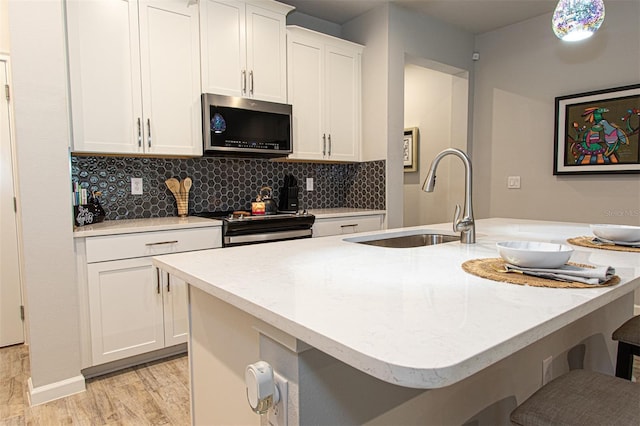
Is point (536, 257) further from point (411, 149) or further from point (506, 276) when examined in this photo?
point (411, 149)

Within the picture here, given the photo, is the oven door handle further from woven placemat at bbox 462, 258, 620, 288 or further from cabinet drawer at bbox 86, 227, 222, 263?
woven placemat at bbox 462, 258, 620, 288

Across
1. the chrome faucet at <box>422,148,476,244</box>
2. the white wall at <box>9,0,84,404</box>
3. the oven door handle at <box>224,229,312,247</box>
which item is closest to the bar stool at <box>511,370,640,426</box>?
the chrome faucet at <box>422,148,476,244</box>

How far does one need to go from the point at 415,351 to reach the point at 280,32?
10.4ft

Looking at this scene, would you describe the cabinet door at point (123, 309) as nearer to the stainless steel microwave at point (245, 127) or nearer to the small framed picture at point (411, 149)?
the stainless steel microwave at point (245, 127)

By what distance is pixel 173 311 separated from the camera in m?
2.59

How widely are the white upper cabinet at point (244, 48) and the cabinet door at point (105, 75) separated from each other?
0.50 metres

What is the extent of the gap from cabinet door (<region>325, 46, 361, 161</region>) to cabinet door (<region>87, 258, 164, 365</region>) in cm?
193

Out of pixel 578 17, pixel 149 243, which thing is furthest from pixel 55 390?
pixel 578 17

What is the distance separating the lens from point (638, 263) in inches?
49.8

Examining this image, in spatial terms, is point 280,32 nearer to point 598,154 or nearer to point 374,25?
point 374,25

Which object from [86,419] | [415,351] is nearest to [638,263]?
[415,351]

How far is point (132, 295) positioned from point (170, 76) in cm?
147

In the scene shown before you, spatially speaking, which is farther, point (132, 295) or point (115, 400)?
point (132, 295)

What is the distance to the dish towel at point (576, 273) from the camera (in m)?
0.98
